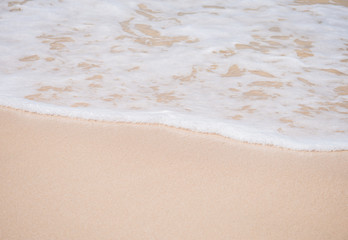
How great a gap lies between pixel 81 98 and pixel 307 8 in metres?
3.23

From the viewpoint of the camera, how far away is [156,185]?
1570mm

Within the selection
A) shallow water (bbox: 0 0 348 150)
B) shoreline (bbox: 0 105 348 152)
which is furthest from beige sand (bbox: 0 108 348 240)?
shallow water (bbox: 0 0 348 150)

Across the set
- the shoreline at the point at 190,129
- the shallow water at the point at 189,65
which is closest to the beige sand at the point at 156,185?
the shoreline at the point at 190,129

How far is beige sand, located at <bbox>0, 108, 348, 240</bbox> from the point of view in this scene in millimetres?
1376

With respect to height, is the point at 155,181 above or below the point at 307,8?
below

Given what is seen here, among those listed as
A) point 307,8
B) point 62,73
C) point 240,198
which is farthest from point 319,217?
point 307,8

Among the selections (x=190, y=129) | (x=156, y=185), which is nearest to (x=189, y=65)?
(x=190, y=129)

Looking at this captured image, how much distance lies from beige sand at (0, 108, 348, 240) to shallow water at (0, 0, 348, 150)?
0.15 m

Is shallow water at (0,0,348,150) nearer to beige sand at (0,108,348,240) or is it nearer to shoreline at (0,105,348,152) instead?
shoreline at (0,105,348,152)

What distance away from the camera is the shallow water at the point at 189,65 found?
210 centimetres

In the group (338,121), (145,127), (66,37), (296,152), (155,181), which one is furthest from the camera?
(66,37)

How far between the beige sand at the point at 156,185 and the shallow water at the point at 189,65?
149 millimetres

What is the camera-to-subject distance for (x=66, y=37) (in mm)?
3352

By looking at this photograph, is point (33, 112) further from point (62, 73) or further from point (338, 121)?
point (338, 121)
